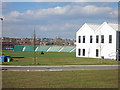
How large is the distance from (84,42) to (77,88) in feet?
129

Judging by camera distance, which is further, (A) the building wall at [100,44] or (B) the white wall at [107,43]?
(A) the building wall at [100,44]

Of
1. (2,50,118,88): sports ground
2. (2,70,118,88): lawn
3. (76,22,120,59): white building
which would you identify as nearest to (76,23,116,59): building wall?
(76,22,120,59): white building

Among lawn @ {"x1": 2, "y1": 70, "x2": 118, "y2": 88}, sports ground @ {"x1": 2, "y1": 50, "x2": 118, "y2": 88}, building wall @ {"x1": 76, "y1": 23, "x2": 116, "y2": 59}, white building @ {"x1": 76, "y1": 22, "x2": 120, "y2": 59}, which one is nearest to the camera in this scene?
lawn @ {"x1": 2, "y1": 70, "x2": 118, "y2": 88}

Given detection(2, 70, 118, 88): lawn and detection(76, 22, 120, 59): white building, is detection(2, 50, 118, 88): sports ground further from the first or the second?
detection(76, 22, 120, 59): white building

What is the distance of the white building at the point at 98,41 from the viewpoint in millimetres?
43469

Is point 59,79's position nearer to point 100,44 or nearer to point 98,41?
point 100,44

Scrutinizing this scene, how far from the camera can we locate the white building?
1711 inches

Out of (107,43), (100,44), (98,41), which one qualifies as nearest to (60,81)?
(100,44)

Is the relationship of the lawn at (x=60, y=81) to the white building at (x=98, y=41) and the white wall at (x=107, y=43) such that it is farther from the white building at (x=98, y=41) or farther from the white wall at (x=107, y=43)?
the white wall at (x=107, y=43)

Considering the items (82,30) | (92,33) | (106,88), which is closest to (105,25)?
(92,33)

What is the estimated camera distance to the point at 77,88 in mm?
11750

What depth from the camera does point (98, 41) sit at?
4662 cm

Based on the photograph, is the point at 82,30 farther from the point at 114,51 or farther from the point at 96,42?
the point at 114,51

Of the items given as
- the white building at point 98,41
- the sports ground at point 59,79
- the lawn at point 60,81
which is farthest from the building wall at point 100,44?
the lawn at point 60,81
